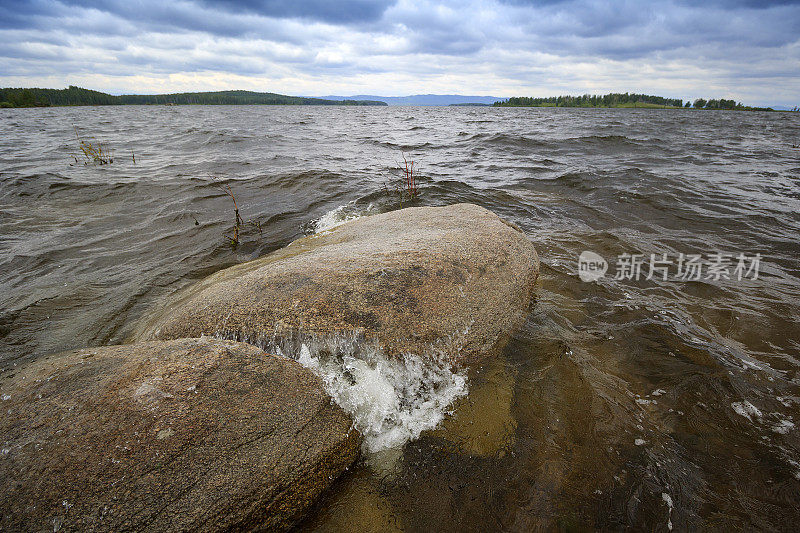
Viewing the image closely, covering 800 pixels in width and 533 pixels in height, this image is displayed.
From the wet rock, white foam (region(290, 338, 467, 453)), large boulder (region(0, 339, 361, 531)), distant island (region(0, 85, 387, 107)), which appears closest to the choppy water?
the wet rock

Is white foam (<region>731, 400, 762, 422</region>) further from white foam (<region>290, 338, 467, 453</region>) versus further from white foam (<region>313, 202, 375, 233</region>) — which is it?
white foam (<region>313, 202, 375, 233</region>)

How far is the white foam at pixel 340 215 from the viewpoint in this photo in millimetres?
7095

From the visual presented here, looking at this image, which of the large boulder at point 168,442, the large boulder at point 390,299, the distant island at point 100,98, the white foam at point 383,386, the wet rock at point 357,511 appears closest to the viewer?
the large boulder at point 168,442

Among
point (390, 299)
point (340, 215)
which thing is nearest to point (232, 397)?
point (390, 299)

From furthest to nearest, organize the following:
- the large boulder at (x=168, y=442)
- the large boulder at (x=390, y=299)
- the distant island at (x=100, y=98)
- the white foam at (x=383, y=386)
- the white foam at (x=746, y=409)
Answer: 1. the distant island at (x=100, y=98)
2. the large boulder at (x=390, y=299)
3. the white foam at (x=746, y=409)
4. the white foam at (x=383, y=386)
5. the large boulder at (x=168, y=442)

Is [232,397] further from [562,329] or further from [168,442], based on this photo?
[562,329]

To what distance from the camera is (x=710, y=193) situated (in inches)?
341

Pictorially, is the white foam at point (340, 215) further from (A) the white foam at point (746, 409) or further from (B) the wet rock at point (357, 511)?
(A) the white foam at point (746, 409)

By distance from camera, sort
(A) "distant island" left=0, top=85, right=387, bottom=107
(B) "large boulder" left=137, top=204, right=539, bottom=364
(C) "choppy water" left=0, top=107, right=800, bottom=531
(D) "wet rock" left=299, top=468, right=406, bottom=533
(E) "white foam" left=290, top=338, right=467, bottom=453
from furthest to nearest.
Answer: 1. (A) "distant island" left=0, top=85, right=387, bottom=107
2. (B) "large boulder" left=137, top=204, right=539, bottom=364
3. (E) "white foam" left=290, top=338, right=467, bottom=453
4. (C) "choppy water" left=0, top=107, right=800, bottom=531
5. (D) "wet rock" left=299, top=468, right=406, bottom=533

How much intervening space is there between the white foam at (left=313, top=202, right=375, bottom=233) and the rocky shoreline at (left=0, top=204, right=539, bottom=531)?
3483mm

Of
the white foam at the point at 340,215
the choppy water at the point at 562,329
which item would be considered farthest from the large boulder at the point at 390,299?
the white foam at the point at 340,215

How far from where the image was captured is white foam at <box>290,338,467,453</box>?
2543 millimetres

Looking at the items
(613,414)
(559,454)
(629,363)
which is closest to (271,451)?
(559,454)

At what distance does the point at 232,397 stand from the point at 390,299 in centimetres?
142
